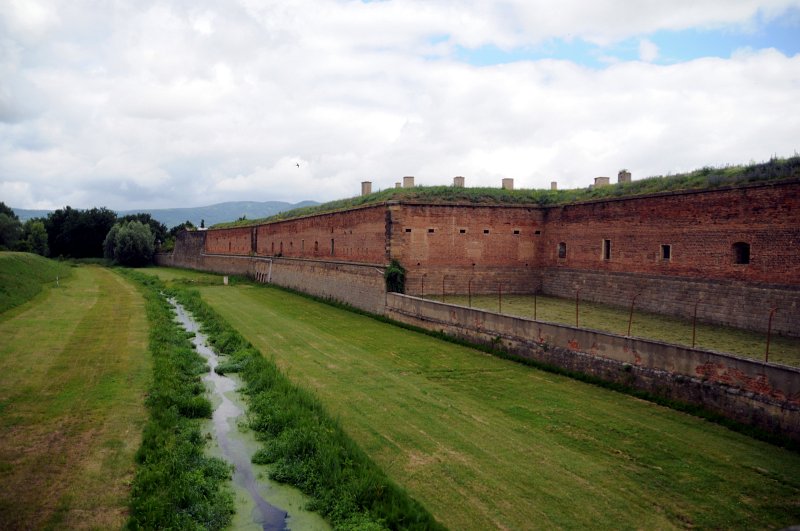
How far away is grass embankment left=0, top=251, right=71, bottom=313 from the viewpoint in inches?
921

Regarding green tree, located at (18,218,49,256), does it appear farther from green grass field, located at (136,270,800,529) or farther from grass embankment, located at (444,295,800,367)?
green grass field, located at (136,270,800,529)

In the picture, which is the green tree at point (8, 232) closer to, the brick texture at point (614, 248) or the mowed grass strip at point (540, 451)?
the brick texture at point (614, 248)

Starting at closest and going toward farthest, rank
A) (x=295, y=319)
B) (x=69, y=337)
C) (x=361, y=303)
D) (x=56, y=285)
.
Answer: (x=69, y=337) < (x=295, y=319) < (x=361, y=303) < (x=56, y=285)

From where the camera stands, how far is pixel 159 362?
1403cm

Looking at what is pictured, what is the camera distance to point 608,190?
21938 mm

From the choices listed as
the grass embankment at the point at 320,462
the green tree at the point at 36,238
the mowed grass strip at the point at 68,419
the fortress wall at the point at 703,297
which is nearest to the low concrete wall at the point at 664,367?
the fortress wall at the point at 703,297

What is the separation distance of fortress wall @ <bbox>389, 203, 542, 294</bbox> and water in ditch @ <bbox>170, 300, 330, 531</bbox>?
458 inches

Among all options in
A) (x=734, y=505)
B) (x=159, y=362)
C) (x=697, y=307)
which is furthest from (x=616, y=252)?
(x=159, y=362)

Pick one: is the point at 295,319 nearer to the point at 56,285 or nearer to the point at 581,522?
the point at 581,522

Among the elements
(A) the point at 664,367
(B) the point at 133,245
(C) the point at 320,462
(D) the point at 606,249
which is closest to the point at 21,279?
(C) the point at 320,462

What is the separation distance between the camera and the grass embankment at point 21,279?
23.4 meters

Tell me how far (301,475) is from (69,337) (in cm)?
1249

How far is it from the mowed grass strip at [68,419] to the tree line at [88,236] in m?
43.3

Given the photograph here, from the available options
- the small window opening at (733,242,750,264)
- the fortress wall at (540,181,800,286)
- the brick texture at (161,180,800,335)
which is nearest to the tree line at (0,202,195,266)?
the brick texture at (161,180,800,335)
